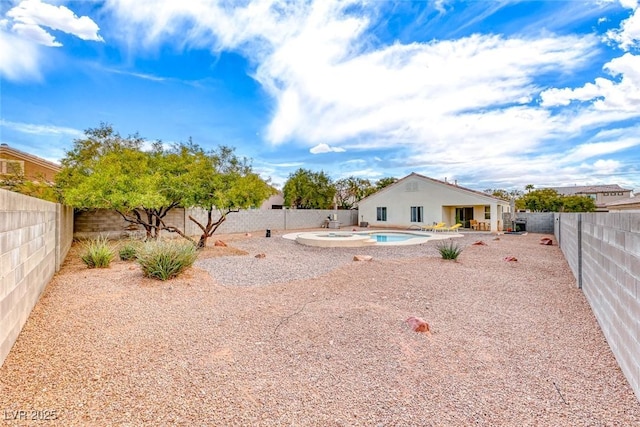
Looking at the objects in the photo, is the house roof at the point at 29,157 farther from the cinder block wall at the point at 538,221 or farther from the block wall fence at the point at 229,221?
the cinder block wall at the point at 538,221

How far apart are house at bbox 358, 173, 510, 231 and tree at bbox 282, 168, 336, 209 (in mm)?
5951

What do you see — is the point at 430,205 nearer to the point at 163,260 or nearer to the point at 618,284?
the point at 163,260

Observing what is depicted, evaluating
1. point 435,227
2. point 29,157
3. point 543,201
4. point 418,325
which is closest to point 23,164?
point 29,157

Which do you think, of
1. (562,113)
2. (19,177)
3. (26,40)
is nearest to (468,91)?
(562,113)

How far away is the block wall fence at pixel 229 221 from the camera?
15.6m

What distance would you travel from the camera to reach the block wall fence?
15.6 metres

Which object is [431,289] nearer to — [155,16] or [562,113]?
[155,16]

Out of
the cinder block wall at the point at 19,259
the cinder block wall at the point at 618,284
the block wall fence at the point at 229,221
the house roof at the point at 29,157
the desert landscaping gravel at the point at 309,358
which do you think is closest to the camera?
the desert landscaping gravel at the point at 309,358

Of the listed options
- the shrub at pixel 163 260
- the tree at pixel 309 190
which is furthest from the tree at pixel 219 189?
the tree at pixel 309 190

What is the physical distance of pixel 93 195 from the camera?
1005 centimetres

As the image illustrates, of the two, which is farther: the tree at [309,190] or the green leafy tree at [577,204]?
the green leafy tree at [577,204]

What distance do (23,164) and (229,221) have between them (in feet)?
41.9

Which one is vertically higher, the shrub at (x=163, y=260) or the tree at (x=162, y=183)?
the tree at (x=162, y=183)

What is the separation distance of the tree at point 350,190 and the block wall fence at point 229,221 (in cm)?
413
